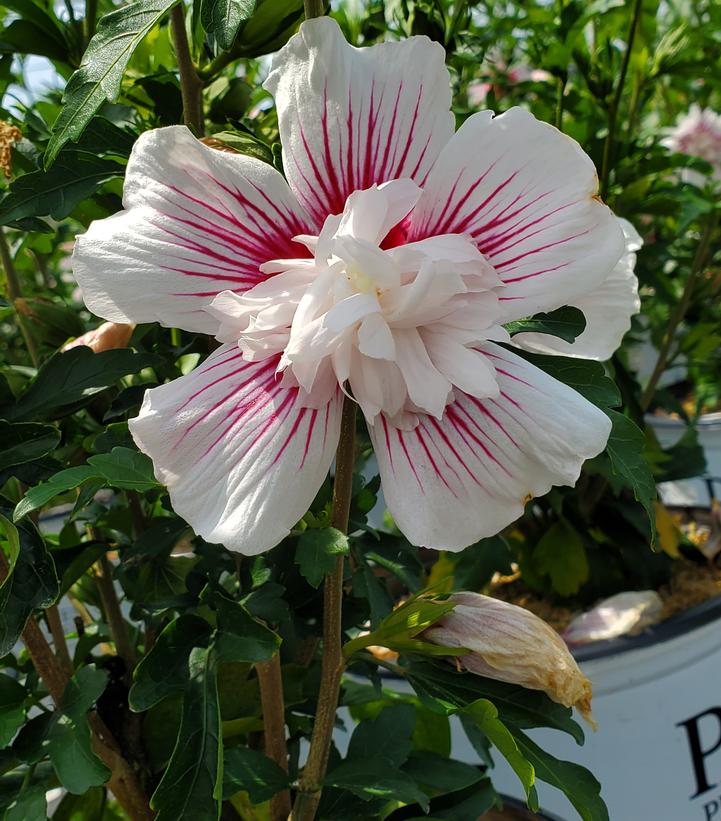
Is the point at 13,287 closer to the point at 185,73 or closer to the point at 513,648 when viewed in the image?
the point at 185,73

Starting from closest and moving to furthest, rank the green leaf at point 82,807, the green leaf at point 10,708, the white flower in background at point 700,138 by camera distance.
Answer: the green leaf at point 10,708
the green leaf at point 82,807
the white flower in background at point 700,138

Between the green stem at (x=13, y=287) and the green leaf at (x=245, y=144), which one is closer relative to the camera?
the green leaf at (x=245, y=144)

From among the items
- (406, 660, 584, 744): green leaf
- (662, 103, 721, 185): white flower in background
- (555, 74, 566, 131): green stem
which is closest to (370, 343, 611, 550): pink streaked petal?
(406, 660, 584, 744): green leaf

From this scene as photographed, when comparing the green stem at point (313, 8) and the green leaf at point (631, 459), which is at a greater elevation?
the green stem at point (313, 8)

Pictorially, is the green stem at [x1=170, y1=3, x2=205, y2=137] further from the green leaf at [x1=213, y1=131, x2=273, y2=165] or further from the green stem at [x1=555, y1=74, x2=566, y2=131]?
the green stem at [x1=555, y1=74, x2=566, y2=131]

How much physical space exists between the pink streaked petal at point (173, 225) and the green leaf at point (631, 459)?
0.16 metres

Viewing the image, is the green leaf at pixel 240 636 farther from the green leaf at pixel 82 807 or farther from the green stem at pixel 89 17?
the green stem at pixel 89 17

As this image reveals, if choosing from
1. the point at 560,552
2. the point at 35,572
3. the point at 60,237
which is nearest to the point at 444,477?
the point at 35,572

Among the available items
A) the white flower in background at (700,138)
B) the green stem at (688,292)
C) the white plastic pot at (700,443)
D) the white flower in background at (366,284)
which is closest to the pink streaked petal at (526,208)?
the white flower in background at (366,284)

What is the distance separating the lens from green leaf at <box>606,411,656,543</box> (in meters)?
0.37

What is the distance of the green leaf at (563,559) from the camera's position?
98 centimetres

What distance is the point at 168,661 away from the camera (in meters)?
0.39

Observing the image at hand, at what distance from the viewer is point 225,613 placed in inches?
15.2

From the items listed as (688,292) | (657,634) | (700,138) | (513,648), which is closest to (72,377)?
(513,648)
